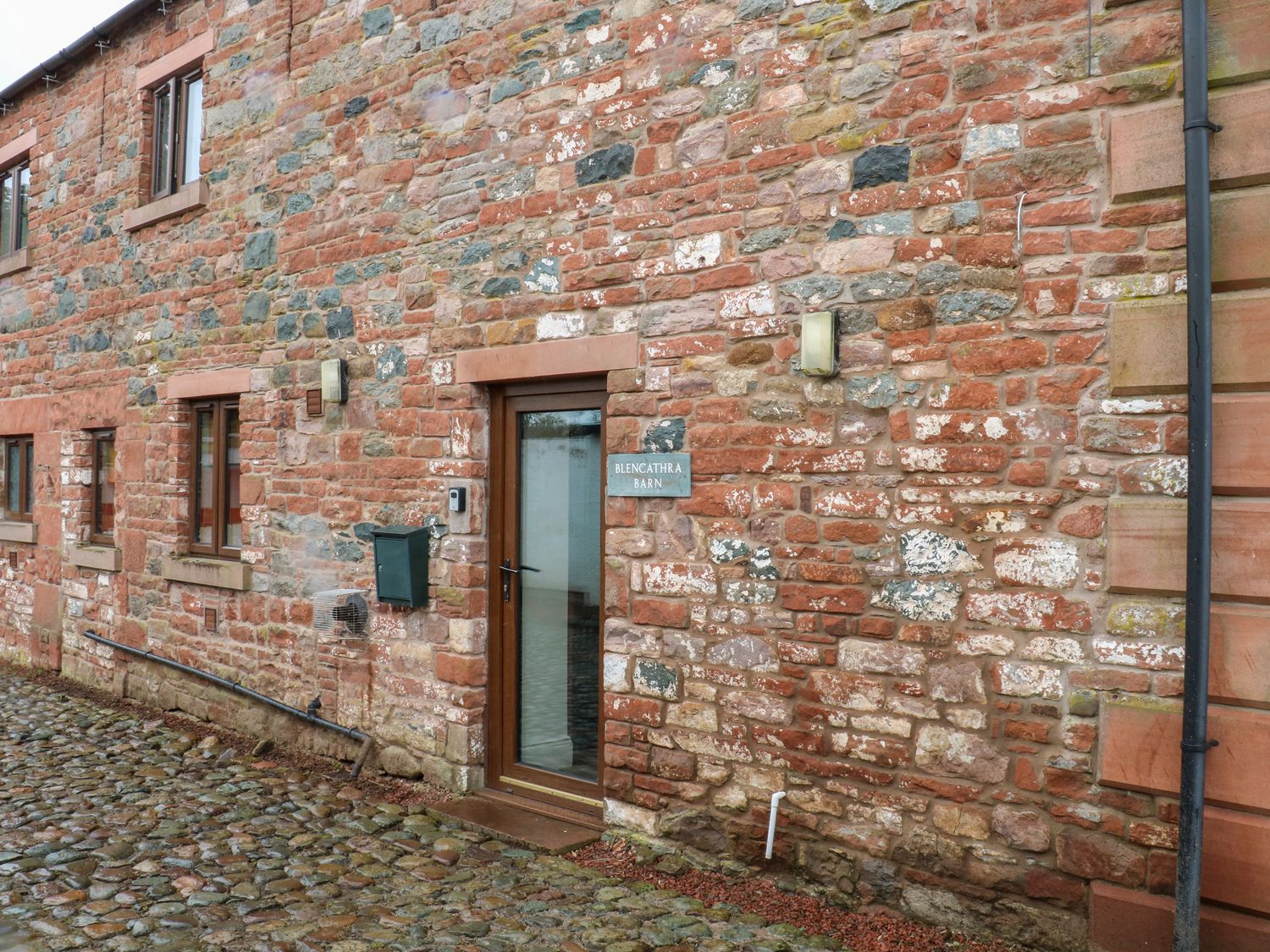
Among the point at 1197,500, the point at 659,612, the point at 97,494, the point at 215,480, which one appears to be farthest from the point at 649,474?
the point at 97,494

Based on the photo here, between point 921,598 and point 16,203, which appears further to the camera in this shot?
point 16,203

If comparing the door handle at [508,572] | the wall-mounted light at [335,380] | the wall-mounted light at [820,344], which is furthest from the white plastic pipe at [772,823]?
the wall-mounted light at [335,380]

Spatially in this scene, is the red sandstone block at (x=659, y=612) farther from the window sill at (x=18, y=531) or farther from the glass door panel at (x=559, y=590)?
the window sill at (x=18, y=531)

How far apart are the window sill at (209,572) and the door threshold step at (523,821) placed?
2541 millimetres

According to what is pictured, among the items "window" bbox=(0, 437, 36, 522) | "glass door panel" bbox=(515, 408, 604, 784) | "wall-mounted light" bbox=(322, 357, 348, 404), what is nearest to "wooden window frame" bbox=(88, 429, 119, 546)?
"window" bbox=(0, 437, 36, 522)

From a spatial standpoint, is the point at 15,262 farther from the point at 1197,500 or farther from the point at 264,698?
the point at 1197,500

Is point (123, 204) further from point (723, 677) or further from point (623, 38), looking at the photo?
point (723, 677)

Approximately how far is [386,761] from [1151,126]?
16.4 ft

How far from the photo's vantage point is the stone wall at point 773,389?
140 inches

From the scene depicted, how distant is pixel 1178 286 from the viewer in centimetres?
337

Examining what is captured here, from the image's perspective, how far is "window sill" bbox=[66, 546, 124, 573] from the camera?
330 inches

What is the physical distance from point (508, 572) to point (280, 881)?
189cm

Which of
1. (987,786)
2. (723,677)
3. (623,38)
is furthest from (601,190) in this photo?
(987,786)

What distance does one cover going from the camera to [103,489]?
29.7 ft
